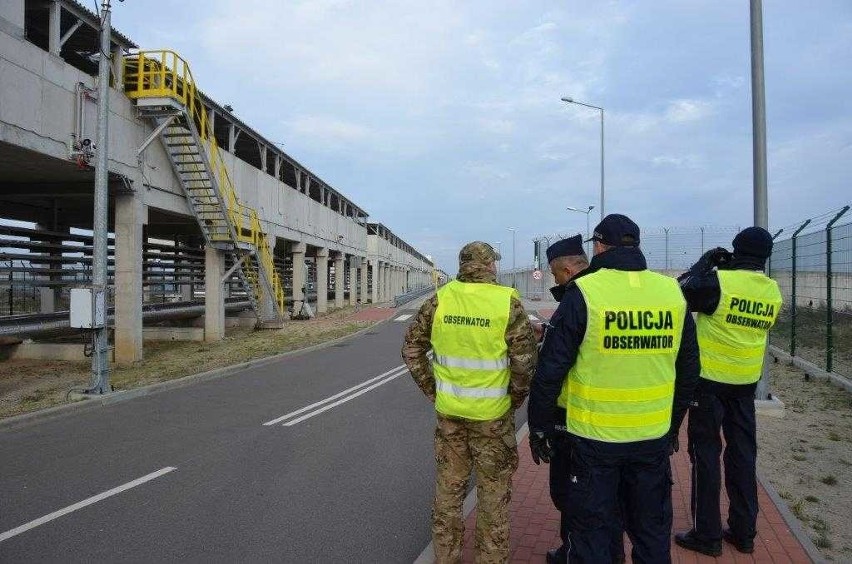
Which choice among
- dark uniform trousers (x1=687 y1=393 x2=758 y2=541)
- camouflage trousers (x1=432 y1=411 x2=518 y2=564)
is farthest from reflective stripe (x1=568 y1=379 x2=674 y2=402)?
dark uniform trousers (x1=687 y1=393 x2=758 y2=541)

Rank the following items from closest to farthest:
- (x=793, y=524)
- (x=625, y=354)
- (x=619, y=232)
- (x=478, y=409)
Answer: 1. (x=625, y=354)
2. (x=619, y=232)
3. (x=478, y=409)
4. (x=793, y=524)

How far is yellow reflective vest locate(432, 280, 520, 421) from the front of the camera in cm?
349

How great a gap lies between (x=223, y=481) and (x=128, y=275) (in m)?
8.99

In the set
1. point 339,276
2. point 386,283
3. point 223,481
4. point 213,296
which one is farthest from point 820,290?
point 386,283

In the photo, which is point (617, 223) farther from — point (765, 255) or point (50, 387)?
point (50, 387)

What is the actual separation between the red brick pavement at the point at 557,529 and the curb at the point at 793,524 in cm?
3

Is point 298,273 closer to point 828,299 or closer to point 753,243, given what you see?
point 828,299

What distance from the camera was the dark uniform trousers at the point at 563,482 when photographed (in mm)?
3244

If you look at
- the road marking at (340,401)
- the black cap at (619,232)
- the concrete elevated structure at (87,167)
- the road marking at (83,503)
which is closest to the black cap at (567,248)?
the black cap at (619,232)

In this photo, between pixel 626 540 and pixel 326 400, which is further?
pixel 326 400

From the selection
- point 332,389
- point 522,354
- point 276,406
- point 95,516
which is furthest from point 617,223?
point 332,389

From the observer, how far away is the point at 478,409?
137 inches

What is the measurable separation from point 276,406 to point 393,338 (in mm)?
10980

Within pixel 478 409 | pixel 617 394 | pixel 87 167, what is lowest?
pixel 478 409
